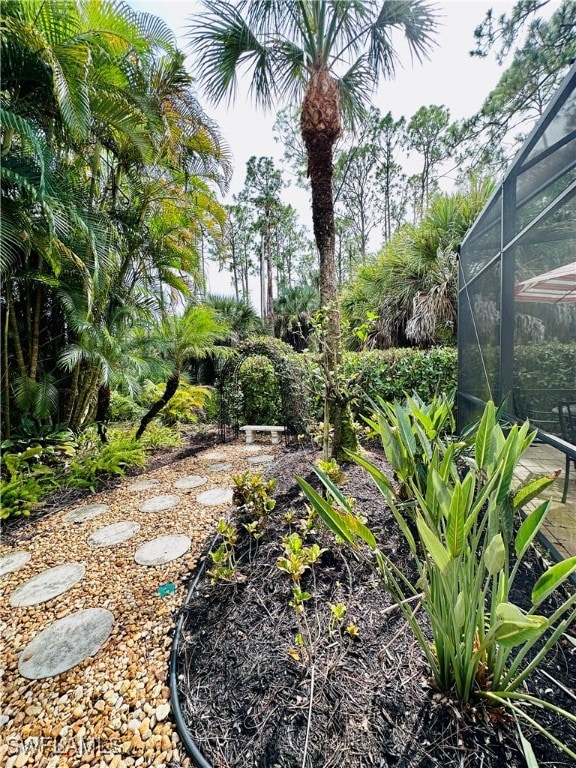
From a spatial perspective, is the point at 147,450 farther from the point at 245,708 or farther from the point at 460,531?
→ the point at 460,531

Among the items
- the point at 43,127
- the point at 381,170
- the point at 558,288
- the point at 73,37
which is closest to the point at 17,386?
the point at 43,127

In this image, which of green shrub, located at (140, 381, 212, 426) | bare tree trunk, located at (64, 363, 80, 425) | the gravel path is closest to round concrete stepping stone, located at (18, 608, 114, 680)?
the gravel path

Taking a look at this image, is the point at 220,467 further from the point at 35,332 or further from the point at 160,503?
the point at 35,332

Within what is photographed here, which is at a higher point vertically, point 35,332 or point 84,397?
point 35,332

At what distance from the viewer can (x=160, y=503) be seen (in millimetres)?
2881

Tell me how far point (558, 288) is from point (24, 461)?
15.1 feet

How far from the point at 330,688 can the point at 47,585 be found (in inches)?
70.6

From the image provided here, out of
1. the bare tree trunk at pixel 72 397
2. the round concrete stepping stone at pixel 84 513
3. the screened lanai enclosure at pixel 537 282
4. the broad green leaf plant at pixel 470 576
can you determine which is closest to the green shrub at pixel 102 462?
the round concrete stepping stone at pixel 84 513

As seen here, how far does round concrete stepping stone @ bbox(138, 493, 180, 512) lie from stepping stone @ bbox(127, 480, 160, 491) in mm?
308

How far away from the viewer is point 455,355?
15.2 feet

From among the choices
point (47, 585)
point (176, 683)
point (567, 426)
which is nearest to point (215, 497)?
point (47, 585)

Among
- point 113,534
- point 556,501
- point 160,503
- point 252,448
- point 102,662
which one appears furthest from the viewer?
point 252,448

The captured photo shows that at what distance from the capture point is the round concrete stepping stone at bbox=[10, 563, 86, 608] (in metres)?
1.77

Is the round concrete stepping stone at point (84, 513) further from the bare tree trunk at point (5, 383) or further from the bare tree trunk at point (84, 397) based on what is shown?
the bare tree trunk at point (84, 397)
